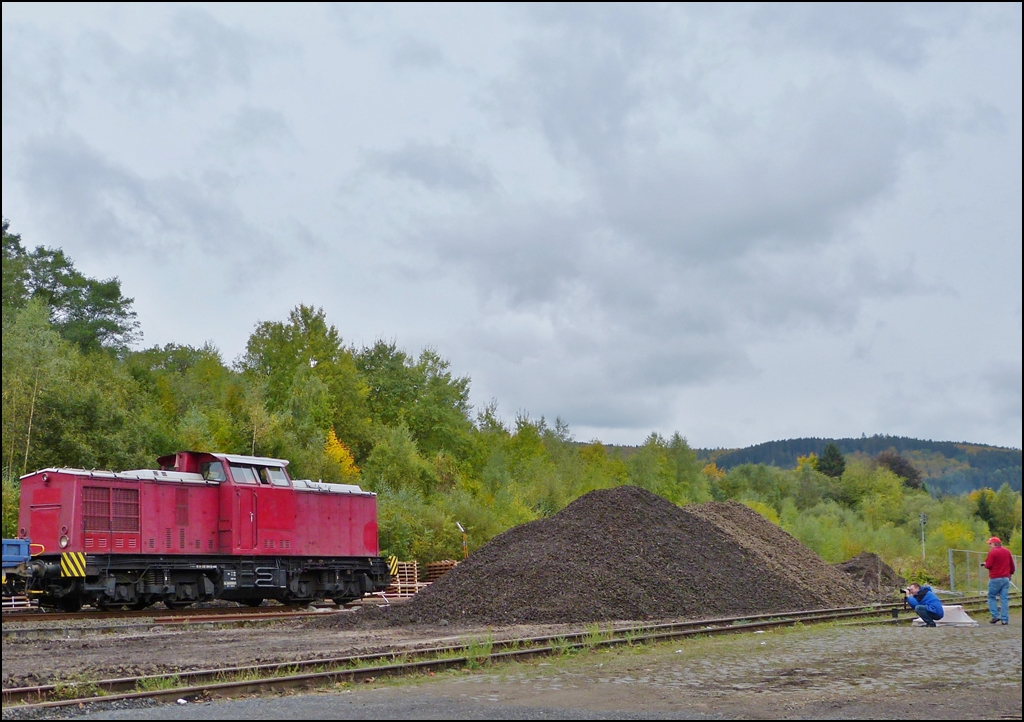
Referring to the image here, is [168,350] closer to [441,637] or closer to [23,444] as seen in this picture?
[23,444]

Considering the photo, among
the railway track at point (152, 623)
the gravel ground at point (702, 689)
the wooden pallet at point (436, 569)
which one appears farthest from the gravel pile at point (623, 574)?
the wooden pallet at point (436, 569)

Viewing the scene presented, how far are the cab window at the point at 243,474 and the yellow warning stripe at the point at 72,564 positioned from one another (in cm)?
442

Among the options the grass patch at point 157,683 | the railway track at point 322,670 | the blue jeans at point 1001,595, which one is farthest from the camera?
the blue jeans at point 1001,595

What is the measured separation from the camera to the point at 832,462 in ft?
403

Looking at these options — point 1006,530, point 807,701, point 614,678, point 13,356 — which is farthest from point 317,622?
point 1006,530

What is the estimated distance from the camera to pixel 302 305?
2506 inches

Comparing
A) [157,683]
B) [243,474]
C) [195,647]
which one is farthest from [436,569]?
[157,683]

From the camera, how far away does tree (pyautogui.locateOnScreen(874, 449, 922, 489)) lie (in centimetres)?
12056

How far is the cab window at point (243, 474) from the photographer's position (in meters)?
24.2

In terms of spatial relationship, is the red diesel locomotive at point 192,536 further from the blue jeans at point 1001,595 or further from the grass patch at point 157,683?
the blue jeans at point 1001,595

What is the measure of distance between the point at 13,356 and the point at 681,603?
1197 inches

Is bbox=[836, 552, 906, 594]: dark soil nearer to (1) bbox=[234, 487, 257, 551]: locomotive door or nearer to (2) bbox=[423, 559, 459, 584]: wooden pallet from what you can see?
(2) bbox=[423, 559, 459, 584]: wooden pallet

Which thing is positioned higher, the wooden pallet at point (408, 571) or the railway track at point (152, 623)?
the railway track at point (152, 623)

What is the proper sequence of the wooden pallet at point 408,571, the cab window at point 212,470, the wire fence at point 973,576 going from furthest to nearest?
1. the wire fence at point 973,576
2. the wooden pallet at point 408,571
3. the cab window at point 212,470
